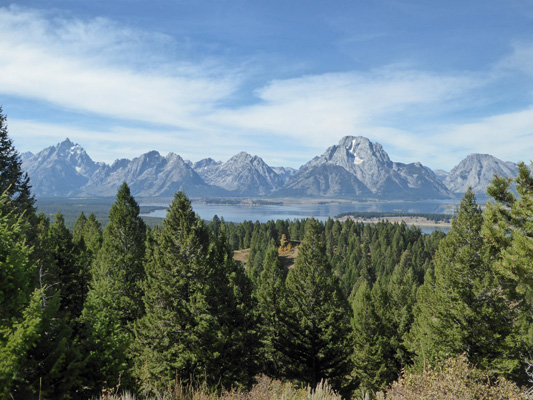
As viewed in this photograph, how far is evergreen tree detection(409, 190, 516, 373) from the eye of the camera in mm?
17141

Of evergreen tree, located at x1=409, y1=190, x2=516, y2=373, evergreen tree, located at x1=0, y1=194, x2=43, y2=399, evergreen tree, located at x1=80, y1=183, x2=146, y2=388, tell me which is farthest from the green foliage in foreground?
evergreen tree, located at x1=80, y1=183, x2=146, y2=388

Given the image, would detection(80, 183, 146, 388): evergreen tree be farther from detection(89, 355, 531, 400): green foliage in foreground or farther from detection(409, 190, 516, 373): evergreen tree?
detection(409, 190, 516, 373): evergreen tree

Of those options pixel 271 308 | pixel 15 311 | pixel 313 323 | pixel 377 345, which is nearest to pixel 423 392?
pixel 15 311

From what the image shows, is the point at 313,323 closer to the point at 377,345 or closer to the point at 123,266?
the point at 377,345

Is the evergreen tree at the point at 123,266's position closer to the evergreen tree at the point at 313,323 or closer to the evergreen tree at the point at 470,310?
the evergreen tree at the point at 313,323

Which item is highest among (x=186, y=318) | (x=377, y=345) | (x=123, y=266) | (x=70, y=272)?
(x=123, y=266)

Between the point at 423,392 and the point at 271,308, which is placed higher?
the point at 423,392

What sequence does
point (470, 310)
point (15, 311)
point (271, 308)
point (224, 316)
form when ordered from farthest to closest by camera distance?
point (271, 308) → point (224, 316) → point (470, 310) → point (15, 311)

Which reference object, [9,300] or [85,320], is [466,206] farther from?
[9,300]

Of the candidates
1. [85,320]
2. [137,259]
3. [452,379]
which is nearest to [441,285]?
[452,379]

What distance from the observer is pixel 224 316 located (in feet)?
61.4

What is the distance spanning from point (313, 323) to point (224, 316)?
8.28 meters

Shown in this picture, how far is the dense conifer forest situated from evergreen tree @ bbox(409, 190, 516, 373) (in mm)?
66

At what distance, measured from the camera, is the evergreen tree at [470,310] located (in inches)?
675
